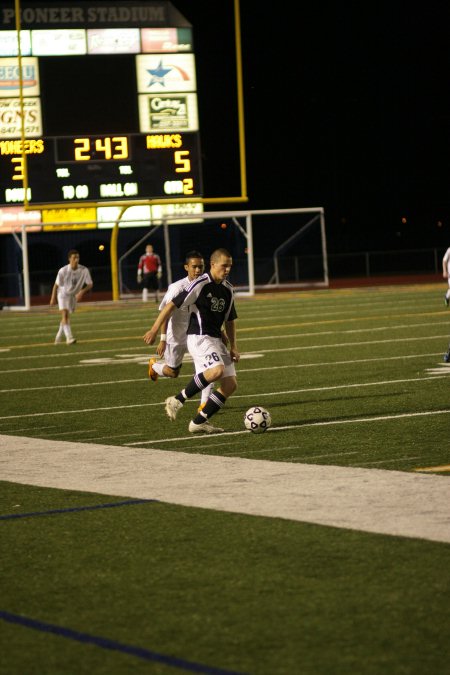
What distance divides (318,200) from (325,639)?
61.5 metres

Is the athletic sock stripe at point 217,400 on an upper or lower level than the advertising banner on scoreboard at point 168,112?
lower

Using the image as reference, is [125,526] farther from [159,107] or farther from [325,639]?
→ [159,107]

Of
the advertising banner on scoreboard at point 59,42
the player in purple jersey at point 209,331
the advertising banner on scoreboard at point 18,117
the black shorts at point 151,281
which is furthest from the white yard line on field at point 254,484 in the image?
the black shorts at point 151,281

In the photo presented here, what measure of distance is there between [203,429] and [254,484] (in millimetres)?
2645

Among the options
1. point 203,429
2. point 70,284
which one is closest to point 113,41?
point 70,284

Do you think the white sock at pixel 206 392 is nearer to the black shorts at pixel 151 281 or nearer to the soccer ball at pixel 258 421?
the soccer ball at pixel 258 421

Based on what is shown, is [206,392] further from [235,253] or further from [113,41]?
[235,253]

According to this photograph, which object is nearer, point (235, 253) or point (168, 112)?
point (168, 112)

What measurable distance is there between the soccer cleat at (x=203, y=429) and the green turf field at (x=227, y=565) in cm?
10

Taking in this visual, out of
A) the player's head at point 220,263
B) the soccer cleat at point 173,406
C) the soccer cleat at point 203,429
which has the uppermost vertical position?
the player's head at point 220,263

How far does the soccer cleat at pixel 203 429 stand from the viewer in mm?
10484

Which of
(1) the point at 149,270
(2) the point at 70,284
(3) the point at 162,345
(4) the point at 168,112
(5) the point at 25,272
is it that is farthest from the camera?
(1) the point at 149,270

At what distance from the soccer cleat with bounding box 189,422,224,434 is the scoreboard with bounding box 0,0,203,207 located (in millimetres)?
20358

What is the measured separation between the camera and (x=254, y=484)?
7938 mm
